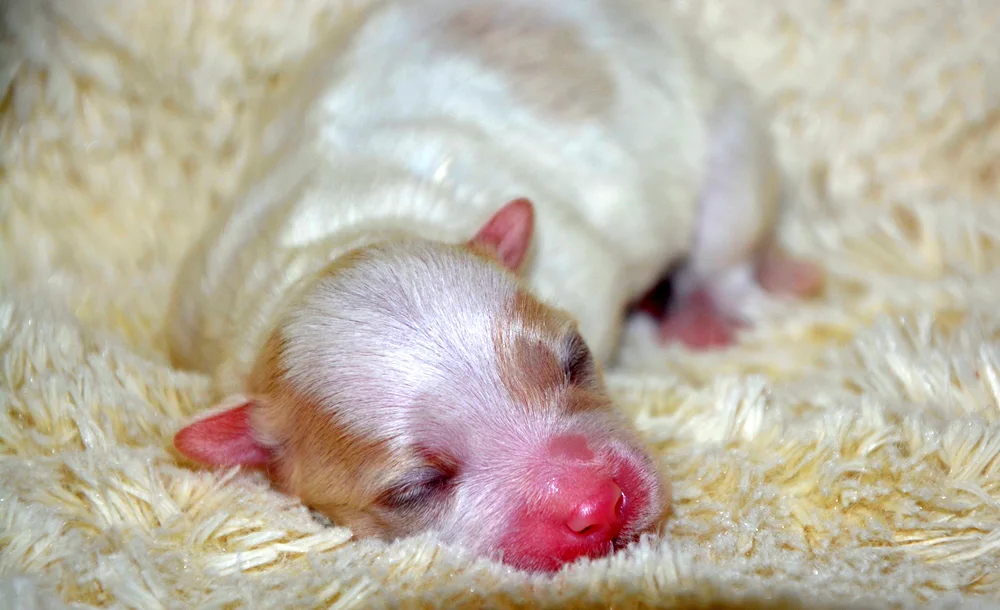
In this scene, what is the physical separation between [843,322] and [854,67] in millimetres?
847

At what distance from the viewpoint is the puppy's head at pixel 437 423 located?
1286 millimetres

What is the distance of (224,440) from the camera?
144 cm

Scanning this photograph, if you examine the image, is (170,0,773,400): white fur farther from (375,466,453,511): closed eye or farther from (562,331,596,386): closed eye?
(375,466,453,511): closed eye

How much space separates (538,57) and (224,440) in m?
1.08

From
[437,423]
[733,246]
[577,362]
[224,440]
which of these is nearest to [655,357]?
[733,246]

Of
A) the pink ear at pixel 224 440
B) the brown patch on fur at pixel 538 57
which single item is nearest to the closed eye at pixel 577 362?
the pink ear at pixel 224 440

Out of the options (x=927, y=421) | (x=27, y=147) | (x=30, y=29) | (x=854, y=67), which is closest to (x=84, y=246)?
(x=27, y=147)

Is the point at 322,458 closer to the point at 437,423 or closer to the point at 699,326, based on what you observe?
the point at 437,423

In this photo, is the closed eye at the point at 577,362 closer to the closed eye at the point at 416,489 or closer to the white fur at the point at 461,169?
the white fur at the point at 461,169

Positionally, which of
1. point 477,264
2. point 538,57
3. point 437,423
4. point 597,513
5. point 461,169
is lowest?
point 597,513

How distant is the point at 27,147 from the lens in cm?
198

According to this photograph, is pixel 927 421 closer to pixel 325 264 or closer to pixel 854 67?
pixel 325 264

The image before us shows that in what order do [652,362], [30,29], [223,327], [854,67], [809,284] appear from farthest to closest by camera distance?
[854,67], [809,284], [652,362], [30,29], [223,327]

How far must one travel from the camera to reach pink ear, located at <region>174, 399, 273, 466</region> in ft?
4.61
